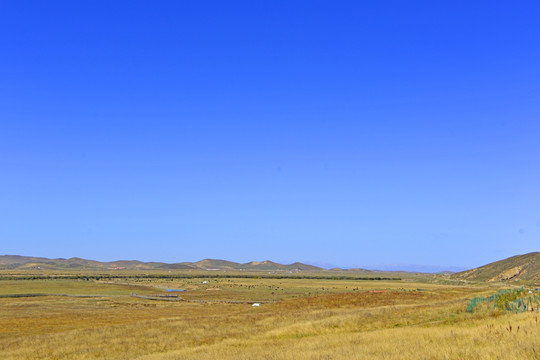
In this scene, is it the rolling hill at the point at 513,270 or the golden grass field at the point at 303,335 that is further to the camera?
the rolling hill at the point at 513,270

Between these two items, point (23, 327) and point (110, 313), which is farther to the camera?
point (110, 313)

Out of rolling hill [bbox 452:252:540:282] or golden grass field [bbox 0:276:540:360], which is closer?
golden grass field [bbox 0:276:540:360]

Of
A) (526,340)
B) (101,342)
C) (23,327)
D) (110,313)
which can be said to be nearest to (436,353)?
(526,340)

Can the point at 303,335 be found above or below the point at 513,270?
below

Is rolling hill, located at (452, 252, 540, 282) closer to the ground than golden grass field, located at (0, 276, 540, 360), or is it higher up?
higher up

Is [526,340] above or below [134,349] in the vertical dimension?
above

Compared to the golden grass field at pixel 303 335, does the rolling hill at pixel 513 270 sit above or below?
above

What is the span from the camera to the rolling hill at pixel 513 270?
125 metres

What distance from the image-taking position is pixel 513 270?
440 feet

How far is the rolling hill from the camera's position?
12500 cm

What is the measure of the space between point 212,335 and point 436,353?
65.8 ft

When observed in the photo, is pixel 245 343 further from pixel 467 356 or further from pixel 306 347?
pixel 467 356

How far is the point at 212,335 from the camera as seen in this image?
34.4 m

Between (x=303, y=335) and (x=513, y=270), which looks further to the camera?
(x=513, y=270)
